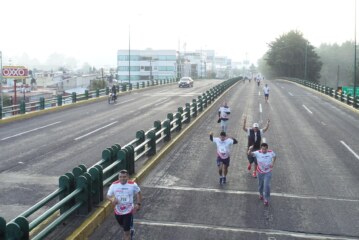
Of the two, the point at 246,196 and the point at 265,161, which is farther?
the point at 246,196

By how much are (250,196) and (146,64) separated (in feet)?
479

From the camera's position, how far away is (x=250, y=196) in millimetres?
10930

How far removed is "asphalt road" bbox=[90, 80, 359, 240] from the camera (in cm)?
859

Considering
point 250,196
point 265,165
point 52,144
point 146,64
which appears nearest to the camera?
point 265,165

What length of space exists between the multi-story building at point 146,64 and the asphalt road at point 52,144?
122045 mm

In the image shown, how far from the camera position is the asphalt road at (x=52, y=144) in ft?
37.4

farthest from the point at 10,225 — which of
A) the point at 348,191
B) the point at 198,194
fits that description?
the point at 348,191

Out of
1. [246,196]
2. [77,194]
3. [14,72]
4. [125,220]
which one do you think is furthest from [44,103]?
[125,220]

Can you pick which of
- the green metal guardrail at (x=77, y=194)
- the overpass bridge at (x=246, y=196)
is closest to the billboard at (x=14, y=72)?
the overpass bridge at (x=246, y=196)

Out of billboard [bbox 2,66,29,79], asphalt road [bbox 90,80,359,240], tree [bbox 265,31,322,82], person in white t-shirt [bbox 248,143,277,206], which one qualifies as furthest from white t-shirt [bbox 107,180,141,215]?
tree [bbox 265,31,322,82]

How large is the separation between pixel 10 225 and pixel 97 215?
109 inches

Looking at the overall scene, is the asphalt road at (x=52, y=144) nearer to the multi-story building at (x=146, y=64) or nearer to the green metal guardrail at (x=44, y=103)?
the green metal guardrail at (x=44, y=103)

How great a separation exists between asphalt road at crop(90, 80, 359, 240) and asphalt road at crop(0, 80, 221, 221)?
2851 mm

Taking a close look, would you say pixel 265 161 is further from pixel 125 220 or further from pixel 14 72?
pixel 14 72
